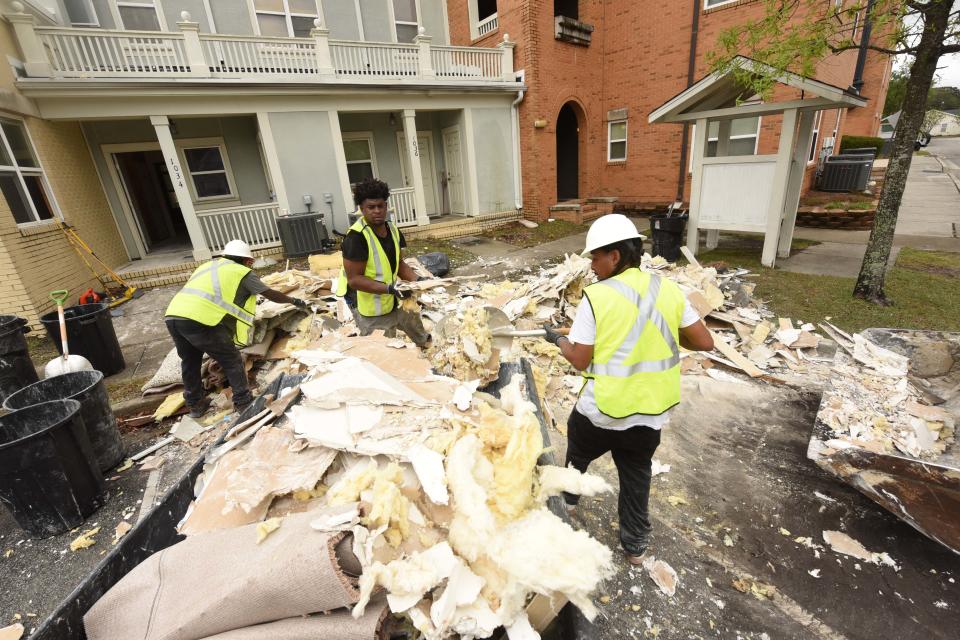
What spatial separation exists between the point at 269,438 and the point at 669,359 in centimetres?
209

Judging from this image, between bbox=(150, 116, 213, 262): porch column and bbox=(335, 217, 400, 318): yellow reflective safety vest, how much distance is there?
759 centimetres

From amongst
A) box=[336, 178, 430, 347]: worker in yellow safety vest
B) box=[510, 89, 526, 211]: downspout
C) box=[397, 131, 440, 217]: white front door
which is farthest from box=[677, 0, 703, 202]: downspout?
box=[336, 178, 430, 347]: worker in yellow safety vest

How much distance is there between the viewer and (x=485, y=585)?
1418 millimetres

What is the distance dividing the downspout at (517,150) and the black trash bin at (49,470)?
39.3 feet

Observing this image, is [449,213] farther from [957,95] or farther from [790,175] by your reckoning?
[957,95]

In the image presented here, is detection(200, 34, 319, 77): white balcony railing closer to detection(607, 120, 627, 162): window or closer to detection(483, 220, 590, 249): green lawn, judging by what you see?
detection(483, 220, 590, 249): green lawn

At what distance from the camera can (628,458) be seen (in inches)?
92.0

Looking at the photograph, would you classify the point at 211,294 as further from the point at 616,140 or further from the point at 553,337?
the point at 616,140

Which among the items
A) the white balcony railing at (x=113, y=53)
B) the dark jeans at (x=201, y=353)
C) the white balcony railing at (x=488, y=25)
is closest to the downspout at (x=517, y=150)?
the white balcony railing at (x=488, y=25)

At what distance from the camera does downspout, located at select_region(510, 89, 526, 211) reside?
1238 centimetres

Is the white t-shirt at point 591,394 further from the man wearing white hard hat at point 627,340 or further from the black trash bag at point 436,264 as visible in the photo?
the black trash bag at point 436,264

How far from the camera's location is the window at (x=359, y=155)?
1215 centimetres

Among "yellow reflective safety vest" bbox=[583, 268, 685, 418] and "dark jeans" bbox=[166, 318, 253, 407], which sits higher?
"yellow reflective safety vest" bbox=[583, 268, 685, 418]

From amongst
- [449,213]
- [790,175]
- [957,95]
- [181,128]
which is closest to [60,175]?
[181,128]
